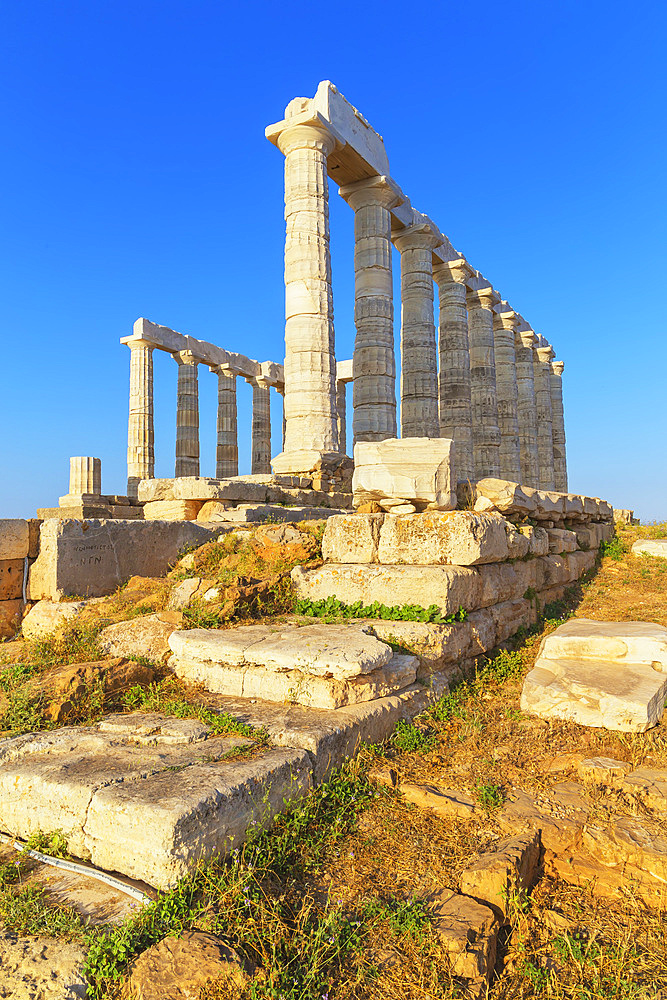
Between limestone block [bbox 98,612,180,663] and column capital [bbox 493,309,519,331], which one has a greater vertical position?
column capital [bbox 493,309,519,331]

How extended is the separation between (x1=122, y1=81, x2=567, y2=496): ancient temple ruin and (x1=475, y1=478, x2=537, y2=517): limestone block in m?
6.59

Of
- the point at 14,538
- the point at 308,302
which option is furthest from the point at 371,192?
the point at 14,538

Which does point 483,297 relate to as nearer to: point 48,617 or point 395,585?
point 395,585

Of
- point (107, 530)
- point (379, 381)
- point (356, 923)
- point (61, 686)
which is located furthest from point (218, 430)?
point (356, 923)

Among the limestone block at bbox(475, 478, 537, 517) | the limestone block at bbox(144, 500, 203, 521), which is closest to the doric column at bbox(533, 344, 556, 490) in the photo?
the limestone block at bbox(144, 500, 203, 521)

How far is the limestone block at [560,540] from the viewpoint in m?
8.59

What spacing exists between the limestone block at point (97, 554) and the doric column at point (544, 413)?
26.7 metres

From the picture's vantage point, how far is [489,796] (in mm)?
3420

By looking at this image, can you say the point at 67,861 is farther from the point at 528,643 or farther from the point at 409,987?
the point at 528,643

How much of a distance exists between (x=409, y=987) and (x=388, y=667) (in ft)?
7.96

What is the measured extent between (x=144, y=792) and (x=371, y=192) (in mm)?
18072

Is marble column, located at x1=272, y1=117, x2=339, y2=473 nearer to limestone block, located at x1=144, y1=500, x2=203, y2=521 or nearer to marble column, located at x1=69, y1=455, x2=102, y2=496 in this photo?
limestone block, located at x1=144, y1=500, x2=203, y2=521

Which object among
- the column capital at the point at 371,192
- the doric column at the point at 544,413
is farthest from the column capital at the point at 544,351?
the column capital at the point at 371,192

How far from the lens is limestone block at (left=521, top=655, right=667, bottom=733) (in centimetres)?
429
